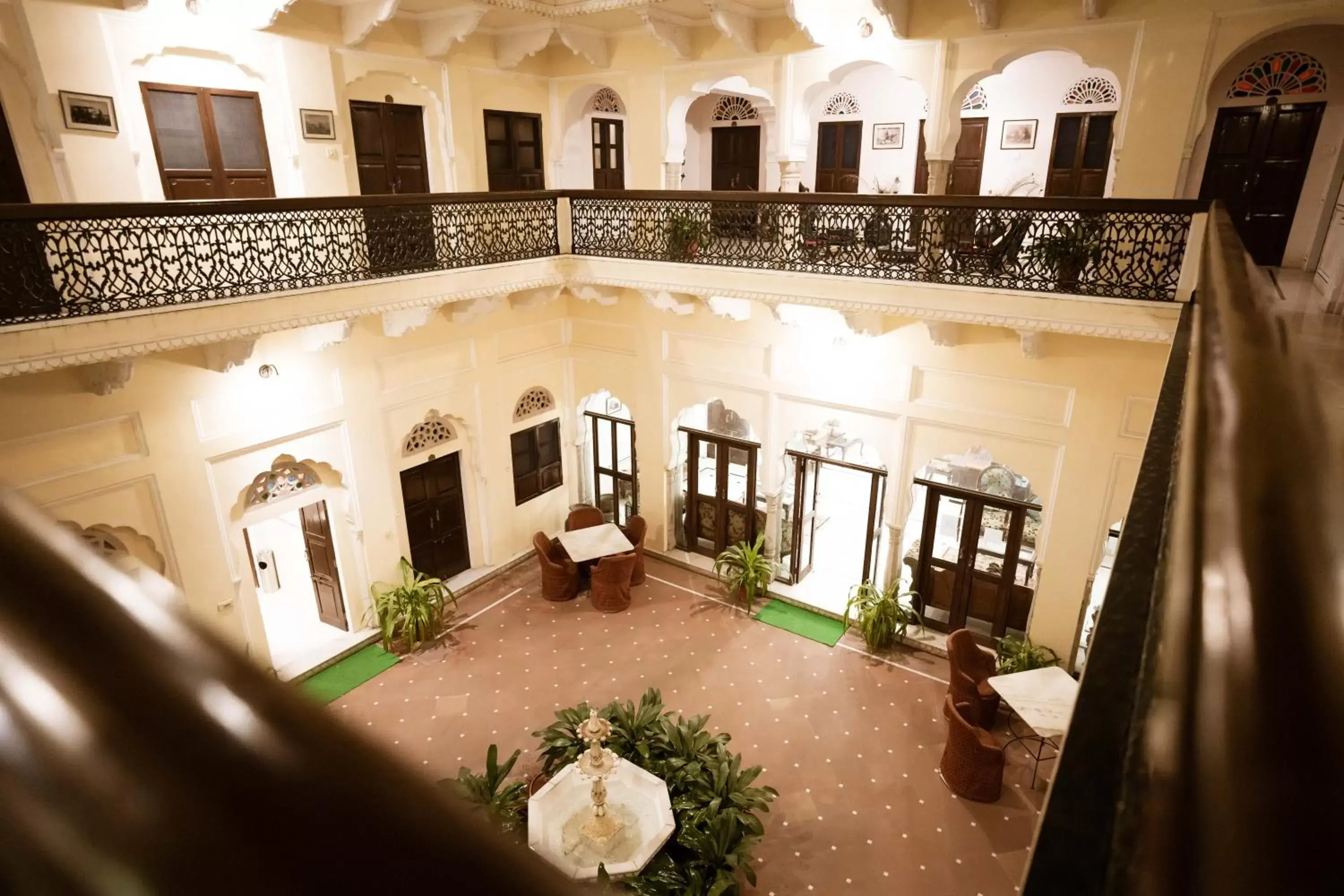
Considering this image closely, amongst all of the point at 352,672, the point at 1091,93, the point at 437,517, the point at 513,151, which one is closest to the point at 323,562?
the point at 352,672

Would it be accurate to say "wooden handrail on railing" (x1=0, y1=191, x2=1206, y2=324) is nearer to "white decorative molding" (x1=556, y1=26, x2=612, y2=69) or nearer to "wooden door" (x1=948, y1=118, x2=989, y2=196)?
"white decorative molding" (x1=556, y1=26, x2=612, y2=69)

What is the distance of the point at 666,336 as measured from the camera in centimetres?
1106

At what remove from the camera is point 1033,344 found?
8.18m

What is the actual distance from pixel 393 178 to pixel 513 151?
2099 millimetres

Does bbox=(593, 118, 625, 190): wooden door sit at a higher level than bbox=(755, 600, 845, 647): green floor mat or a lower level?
higher

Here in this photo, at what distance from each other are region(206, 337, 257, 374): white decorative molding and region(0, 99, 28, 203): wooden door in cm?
195

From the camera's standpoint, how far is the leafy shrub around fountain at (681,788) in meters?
6.13

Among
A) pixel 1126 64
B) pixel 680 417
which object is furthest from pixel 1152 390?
pixel 680 417

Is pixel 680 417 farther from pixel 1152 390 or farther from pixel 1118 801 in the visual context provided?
pixel 1118 801

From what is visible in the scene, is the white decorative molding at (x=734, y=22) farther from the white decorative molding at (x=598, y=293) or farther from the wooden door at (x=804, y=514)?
the wooden door at (x=804, y=514)

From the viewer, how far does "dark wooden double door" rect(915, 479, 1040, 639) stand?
930cm

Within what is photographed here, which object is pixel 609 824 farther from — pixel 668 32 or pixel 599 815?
pixel 668 32

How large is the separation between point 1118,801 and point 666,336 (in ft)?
34.7

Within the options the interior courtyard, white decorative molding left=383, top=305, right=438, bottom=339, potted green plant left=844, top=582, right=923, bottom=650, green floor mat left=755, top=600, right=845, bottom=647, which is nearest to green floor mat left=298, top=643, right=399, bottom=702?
the interior courtyard
